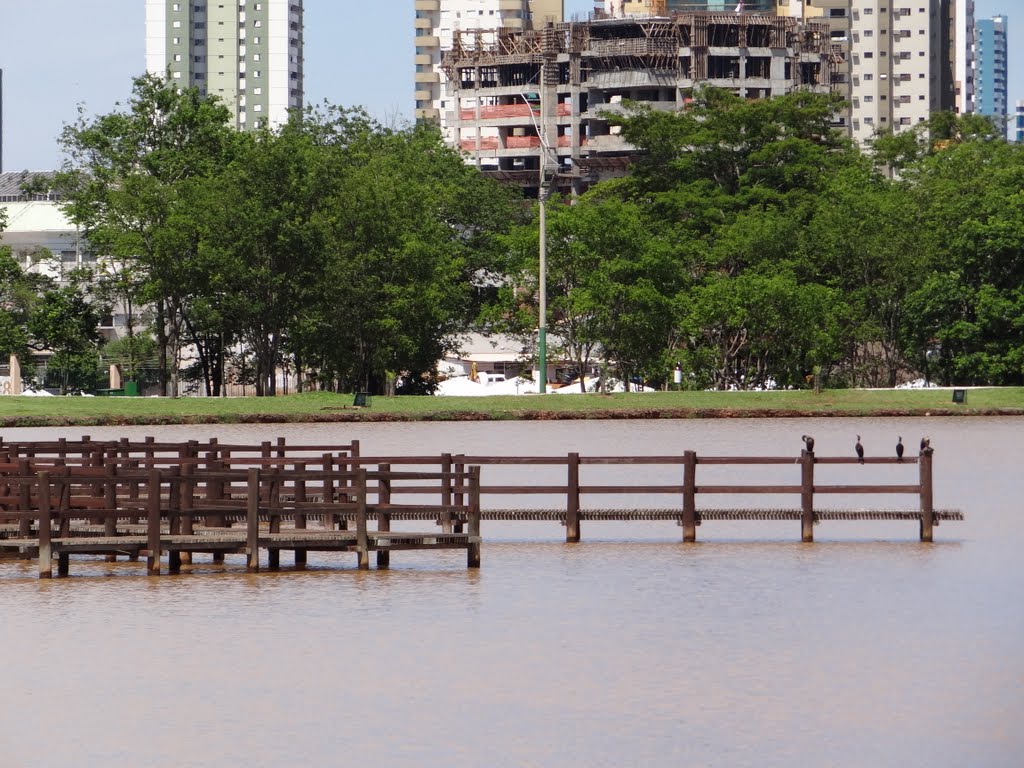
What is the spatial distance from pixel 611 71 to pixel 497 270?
231 ft

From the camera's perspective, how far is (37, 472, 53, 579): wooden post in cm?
2519

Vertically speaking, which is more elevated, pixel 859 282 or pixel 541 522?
pixel 859 282

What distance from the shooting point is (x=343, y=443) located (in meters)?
55.9

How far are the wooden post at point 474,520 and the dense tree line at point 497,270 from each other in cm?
5845

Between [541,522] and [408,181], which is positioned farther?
[408,181]

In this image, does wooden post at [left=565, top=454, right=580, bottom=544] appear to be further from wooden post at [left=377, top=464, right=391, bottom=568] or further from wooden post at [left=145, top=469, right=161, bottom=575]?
wooden post at [left=145, top=469, right=161, bottom=575]

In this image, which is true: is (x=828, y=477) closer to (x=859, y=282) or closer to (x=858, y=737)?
(x=858, y=737)

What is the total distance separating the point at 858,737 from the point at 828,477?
2766 cm

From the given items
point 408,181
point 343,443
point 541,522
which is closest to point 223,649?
point 541,522

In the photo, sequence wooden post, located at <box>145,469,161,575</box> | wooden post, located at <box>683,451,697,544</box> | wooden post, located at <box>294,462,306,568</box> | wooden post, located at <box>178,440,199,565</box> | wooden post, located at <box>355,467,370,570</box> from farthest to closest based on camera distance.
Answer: wooden post, located at <box>683,451,697,544</box> → wooden post, located at <box>294,462,306,568</box> → wooden post, located at <box>178,440,199,565</box> → wooden post, located at <box>355,467,370,570</box> → wooden post, located at <box>145,469,161,575</box>

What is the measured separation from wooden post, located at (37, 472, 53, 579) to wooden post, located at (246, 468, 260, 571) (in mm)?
2870

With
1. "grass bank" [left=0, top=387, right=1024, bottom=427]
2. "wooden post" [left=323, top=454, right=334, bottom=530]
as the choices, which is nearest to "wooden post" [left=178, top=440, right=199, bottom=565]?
"wooden post" [left=323, top=454, right=334, bottom=530]

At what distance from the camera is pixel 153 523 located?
1017 inches

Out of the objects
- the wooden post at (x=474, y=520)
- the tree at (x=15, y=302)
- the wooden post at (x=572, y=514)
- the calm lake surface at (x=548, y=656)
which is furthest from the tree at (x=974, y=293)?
the wooden post at (x=474, y=520)
